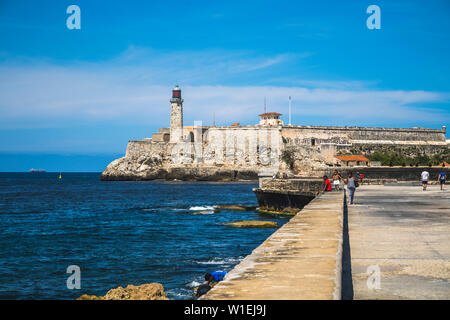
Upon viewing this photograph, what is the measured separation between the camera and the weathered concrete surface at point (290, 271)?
3.99 m

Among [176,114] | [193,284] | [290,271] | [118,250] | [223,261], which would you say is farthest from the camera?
[176,114]

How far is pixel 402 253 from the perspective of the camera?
22.8 feet

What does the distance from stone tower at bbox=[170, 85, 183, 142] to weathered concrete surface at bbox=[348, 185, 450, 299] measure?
7624cm

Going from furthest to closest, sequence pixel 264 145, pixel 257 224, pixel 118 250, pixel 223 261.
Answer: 1. pixel 264 145
2. pixel 257 224
3. pixel 118 250
4. pixel 223 261

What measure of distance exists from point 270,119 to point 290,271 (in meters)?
86.8

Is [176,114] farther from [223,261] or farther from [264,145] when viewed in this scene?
[223,261]

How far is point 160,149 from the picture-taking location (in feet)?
295

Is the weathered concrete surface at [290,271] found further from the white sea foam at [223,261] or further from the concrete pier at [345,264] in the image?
the white sea foam at [223,261]

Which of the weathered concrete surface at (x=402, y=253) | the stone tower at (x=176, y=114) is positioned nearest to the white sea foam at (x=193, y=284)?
the weathered concrete surface at (x=402, y=253)

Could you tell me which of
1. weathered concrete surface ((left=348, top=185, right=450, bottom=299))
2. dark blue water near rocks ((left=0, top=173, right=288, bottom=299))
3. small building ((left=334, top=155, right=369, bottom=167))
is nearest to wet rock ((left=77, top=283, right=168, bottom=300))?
dark blue water near rocks ((left=0, top=173, right=288, bottom=299))

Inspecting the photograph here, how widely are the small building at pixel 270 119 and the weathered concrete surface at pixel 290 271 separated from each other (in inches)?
3261

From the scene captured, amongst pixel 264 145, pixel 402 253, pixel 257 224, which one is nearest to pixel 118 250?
pixel 257 224

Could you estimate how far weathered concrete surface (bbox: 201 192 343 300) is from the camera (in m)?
3.99
